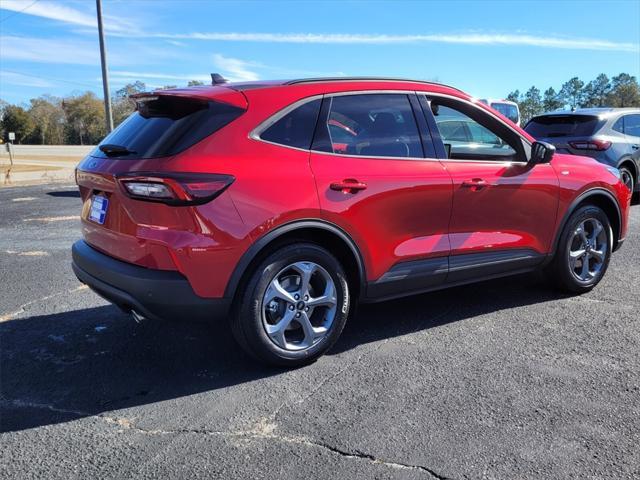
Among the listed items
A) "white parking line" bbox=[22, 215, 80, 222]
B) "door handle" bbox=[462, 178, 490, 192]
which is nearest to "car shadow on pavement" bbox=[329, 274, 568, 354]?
"door handle" bbox=[462, 178, 490, 192]

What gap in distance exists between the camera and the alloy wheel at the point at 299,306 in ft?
11.3

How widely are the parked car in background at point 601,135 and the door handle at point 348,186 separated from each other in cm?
722

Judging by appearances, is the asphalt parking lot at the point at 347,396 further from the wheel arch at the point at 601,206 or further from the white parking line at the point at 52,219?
the white parking line at the point at 52,219

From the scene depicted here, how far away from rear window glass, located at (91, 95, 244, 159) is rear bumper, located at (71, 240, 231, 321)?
26.4 inches

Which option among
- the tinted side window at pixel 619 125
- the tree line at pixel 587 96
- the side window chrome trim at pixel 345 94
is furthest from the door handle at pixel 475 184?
the tree line at pixel 587 96

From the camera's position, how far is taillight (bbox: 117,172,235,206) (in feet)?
10.0

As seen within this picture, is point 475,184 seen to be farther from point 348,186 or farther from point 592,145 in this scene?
point 592,145

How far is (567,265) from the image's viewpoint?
4875 mm

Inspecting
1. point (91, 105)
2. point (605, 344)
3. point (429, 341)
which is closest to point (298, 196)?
point (429, 341)

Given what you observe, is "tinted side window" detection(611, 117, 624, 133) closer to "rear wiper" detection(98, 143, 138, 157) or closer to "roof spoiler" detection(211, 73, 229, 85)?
"roof spoiler" detection(211, 73, 229, 85)

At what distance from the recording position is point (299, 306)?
11.6ft

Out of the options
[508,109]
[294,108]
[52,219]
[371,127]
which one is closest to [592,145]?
[371,127]

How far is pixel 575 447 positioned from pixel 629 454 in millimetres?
228

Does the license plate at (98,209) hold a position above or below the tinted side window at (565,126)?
below
